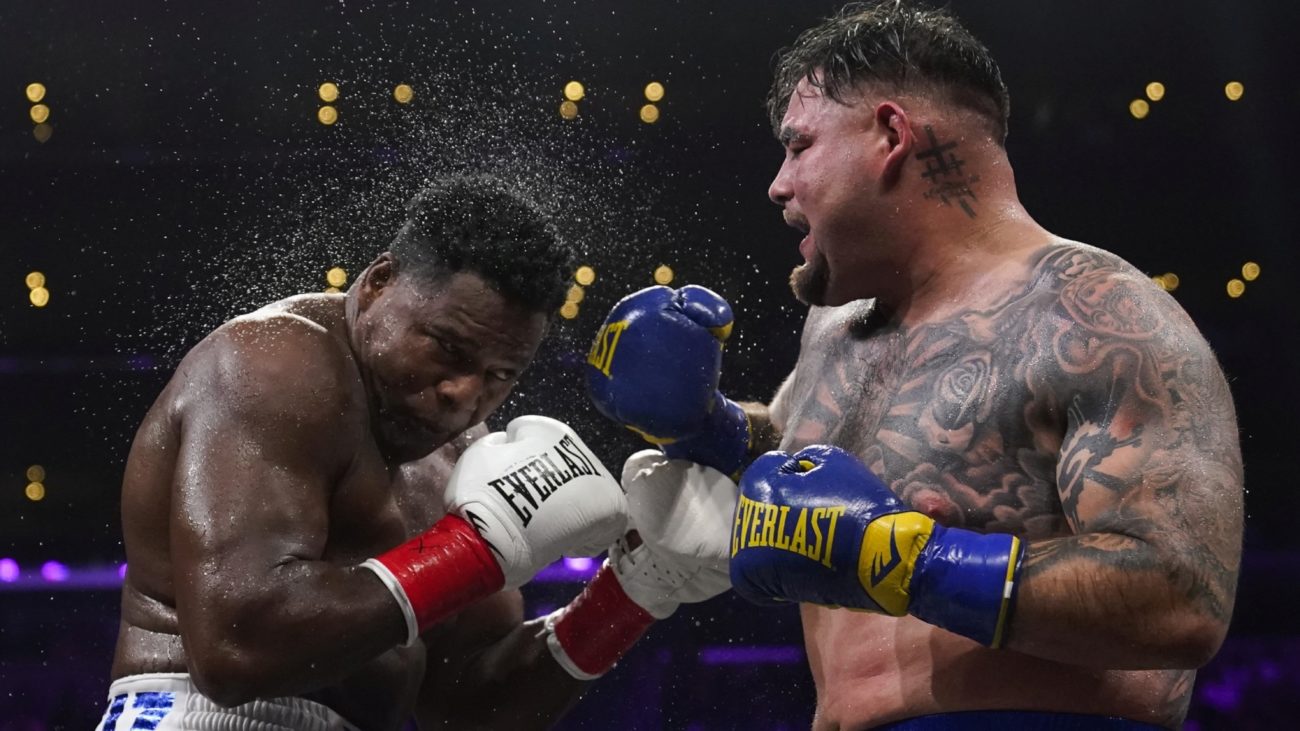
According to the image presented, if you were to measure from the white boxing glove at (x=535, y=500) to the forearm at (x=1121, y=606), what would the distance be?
2.57 feet

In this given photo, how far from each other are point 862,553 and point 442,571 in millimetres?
687

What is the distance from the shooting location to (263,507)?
1.76m

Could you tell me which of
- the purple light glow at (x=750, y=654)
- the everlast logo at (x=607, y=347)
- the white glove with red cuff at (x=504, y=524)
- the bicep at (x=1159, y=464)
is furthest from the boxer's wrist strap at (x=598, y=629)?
the purple light glow at (x=750, y=654)

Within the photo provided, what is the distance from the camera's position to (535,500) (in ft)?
6.33

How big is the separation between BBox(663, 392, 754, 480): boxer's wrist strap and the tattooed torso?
381mm

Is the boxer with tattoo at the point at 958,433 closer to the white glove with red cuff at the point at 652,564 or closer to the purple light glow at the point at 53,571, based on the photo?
the white glove with red cuff at the point at 652,564

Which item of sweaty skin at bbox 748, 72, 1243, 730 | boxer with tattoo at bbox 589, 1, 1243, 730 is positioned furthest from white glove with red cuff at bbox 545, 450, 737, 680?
sweaty skin at bbox 748, 72, 1243, 730

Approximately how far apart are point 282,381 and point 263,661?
401 mm

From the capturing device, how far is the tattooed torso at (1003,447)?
146 centimetres

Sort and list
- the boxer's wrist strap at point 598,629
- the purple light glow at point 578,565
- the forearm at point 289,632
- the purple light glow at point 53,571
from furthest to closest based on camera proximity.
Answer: the purple light glow at point 578,565, the purple light glow at point 53,571, the boxer's wrist strap at point 598,629, the forearm at point 289,632

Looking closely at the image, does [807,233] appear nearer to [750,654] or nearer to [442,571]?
[442,571]

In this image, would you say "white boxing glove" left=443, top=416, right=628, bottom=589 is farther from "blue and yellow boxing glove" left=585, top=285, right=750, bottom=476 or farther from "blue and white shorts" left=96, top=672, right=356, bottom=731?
"blue and white shorts" left=96, top=672, right=356, bottom=731

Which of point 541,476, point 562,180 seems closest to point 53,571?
point 562,180

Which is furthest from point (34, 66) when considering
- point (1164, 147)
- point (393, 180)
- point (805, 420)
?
point (1164, 147)
